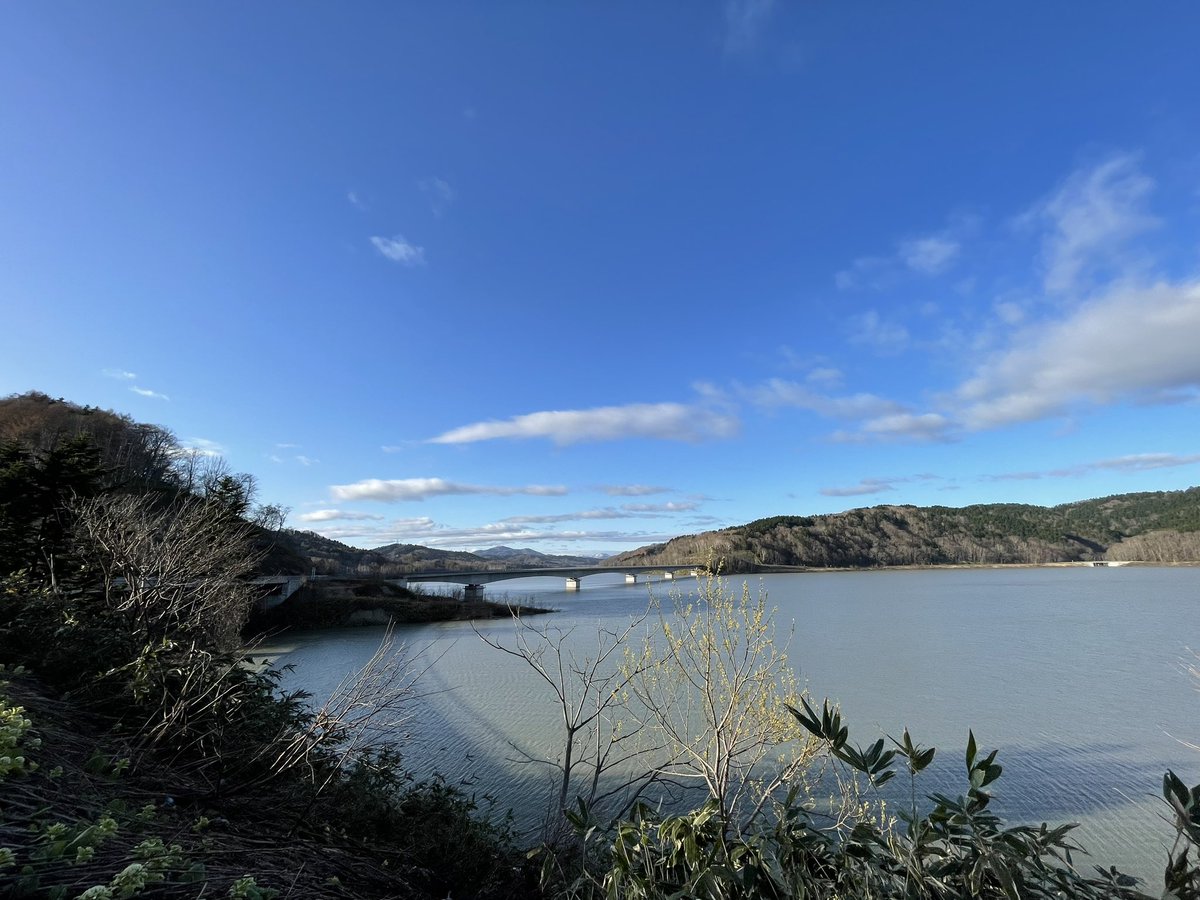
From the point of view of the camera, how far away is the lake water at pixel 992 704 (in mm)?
9617

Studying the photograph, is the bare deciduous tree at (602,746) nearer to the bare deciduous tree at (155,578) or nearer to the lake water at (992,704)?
the lake water at (992,704)

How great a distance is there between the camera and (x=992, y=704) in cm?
1512

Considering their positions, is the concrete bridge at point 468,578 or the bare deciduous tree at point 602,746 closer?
the bare deciduous tree at point 602,746

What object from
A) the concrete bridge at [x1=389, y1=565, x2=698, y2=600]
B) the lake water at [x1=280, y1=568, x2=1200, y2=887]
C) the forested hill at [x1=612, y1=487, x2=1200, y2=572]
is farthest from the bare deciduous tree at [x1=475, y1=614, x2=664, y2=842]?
the forested hill at [x1=612, y1=487, x2=1200, y2=572]

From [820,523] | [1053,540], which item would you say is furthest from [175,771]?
[1053,540]

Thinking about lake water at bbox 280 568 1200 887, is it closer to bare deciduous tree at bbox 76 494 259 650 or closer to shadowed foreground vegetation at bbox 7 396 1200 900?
shadowed foreground vegetation at bbox 7 396 1200 900

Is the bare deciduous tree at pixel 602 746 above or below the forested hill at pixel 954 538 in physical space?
below

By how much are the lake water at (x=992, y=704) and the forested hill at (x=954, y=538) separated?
68.7 m

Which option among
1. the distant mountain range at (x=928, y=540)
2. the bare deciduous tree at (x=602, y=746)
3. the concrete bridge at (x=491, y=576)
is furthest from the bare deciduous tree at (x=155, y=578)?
the distant mountain range at (x=928, y=540)

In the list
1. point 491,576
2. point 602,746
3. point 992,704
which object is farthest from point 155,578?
point 491,576

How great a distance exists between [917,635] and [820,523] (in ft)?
391

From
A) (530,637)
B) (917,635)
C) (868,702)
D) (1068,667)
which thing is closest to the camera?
(868,702)

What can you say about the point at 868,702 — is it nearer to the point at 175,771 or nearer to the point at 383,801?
the point at 383,801

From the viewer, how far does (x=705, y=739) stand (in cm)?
1089
